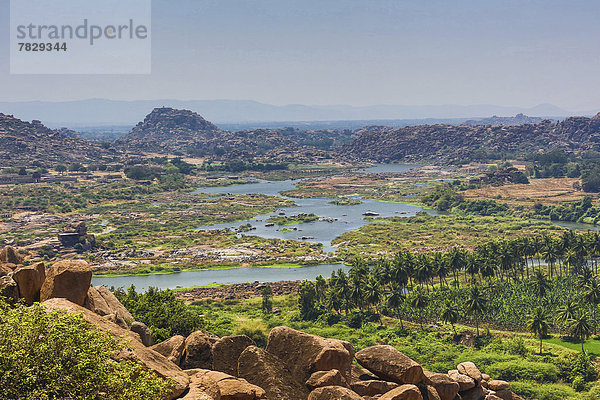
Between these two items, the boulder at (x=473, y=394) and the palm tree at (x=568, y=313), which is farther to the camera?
the palm tree at (x=568, y=313)

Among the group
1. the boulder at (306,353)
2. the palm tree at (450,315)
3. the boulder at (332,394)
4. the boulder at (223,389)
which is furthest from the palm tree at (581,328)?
the boulder at (223,389)

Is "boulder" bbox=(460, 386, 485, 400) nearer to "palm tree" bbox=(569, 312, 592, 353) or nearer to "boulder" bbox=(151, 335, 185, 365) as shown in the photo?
"boulder" bbox=(151, 335, 185, 365)

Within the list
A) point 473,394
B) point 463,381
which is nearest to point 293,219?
point 473,394

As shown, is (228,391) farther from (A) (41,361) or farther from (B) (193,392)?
(A) (41,361)

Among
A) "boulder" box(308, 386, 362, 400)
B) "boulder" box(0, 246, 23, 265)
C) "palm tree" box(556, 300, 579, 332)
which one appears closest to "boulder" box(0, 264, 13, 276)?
"boulder" box(0, 246, 23, 265)

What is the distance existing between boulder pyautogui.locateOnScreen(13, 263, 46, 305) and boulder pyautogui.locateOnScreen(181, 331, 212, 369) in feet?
32.3

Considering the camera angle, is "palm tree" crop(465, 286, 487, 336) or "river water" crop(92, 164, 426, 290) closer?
"palm tree" crop(465, 286, 487, 336)

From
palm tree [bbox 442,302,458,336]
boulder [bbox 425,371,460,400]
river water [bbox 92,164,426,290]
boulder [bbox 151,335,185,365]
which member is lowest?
river water [bbox 92,164,426,290]

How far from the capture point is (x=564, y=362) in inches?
2292

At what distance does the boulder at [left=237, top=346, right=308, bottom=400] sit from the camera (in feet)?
83.5

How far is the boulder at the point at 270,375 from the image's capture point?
25.5 meters

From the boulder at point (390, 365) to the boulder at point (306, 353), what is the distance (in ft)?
6.08

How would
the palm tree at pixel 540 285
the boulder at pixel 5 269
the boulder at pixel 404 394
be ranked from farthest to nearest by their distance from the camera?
the palm tree at pixel 540 285, the boulder at pixel 5 269, the boulder at pixel 404 394

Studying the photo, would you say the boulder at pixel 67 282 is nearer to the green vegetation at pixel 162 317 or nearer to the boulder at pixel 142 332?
the boulder at pixel 142 332
